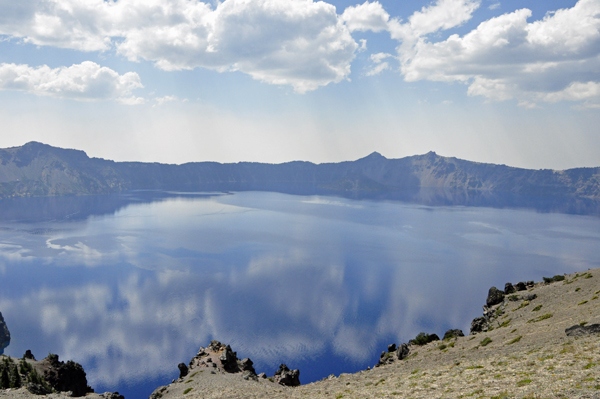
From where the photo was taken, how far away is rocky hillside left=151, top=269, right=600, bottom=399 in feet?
78.4

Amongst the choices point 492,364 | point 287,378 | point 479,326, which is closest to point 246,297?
point 287,378

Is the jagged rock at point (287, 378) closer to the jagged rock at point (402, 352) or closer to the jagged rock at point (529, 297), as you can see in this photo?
the jagged rock at point (402, 352)

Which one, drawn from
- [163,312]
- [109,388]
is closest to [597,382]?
[109,388]

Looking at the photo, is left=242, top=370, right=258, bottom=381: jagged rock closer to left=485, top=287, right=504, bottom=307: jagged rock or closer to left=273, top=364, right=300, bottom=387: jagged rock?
left=273, top=364, right=300, bottom=387: jagged rock

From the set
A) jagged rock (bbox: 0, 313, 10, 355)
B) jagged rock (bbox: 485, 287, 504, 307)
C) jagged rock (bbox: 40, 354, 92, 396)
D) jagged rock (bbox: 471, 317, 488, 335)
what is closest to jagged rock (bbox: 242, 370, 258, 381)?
jagged rock (bbox: 40, 354, 92, 396)

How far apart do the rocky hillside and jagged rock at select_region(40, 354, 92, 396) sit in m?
21.8

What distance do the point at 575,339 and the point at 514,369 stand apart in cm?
864

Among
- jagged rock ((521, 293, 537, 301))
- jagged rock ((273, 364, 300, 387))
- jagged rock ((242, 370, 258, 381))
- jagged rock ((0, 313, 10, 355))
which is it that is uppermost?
jagged rock ((521, 293, 537, 301))

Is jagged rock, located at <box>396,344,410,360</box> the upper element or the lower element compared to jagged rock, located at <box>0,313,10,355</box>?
upper

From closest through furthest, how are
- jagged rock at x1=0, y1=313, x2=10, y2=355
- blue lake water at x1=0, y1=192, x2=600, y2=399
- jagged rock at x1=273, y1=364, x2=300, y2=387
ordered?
jagged rock at x1=273, y1=364, x2=300, y2=387, blue lake water at x1=0, y1=192, x2=600, y2=399, jagged rock at x1=0, y1=313, x2=10, y2=355

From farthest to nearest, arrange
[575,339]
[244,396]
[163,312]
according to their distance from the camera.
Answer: [163,312] → [244,396] → [575,339]

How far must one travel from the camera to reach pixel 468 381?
→ 89.9ft

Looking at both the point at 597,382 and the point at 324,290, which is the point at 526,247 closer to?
the point at 324,290

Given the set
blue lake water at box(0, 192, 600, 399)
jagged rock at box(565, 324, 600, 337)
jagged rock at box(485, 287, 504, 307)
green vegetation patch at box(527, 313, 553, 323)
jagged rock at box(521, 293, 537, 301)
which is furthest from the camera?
blue lake water at box(0, 192, 600, 399)
